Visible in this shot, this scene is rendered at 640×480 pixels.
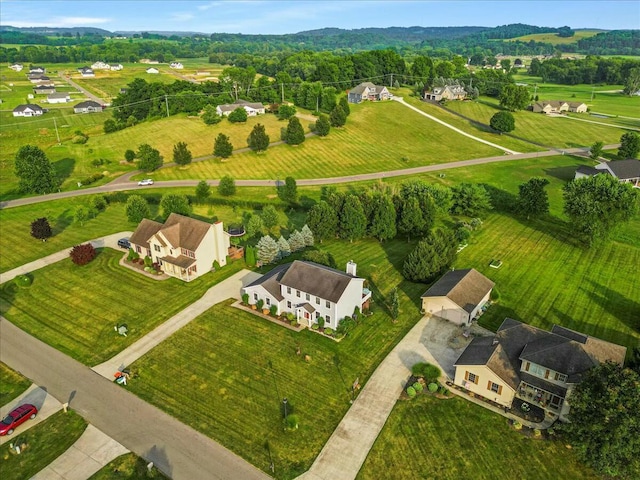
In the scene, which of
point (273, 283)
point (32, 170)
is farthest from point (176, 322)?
point (32, 170)

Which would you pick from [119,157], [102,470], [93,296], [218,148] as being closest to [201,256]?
[93,296]

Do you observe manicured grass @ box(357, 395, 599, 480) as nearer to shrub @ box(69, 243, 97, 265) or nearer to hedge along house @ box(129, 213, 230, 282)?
hedge along house @ box(129, 213, 230, 282)

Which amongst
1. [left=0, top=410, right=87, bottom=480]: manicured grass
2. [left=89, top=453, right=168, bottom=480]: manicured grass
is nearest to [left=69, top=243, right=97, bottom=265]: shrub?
[left=0, top=410, right=87, bottom=480]: manicured grass

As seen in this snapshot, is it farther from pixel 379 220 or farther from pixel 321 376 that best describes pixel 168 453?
pixel 379 220

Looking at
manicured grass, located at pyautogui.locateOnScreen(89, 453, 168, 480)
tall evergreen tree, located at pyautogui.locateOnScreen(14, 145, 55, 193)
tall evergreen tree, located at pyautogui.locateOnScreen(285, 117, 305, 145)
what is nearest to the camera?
manicured grass, located at pyautogui.locateOnScreen(89, 453, 168, 480)

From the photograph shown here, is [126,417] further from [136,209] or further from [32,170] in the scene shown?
[32,170]
